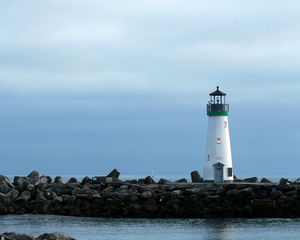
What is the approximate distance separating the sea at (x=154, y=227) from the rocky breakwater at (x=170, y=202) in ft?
1.49

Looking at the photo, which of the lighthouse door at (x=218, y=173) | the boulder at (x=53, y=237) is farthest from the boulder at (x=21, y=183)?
the boulder at (x=53, y=237)

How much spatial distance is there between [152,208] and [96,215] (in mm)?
2476

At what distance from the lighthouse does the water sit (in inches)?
179

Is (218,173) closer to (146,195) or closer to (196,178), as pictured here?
(196,178)

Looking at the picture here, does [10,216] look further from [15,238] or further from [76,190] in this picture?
[15,238]

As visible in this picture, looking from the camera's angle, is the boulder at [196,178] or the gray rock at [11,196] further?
the boulder at [196,178]

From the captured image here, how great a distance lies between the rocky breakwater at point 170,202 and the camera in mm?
37344

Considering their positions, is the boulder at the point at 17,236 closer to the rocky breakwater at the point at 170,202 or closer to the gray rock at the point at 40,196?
the rocky breakwater at the point at 170,202

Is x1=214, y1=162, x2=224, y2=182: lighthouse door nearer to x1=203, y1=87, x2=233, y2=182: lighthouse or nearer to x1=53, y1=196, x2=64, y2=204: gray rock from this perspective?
x1=203, y1=87, x2=233, y2=182: lighthouse

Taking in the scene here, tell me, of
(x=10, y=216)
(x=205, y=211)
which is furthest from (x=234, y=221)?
(x=10, y=216)

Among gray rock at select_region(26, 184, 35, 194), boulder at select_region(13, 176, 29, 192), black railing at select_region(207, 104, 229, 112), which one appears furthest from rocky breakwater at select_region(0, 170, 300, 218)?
black railing at select_region(207, 104, 229, 112)

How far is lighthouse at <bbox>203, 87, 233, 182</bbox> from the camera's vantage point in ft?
135

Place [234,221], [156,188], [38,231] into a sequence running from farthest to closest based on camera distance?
[156,188]
[234,221]
[38,231]

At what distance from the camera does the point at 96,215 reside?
37875 millimetres
